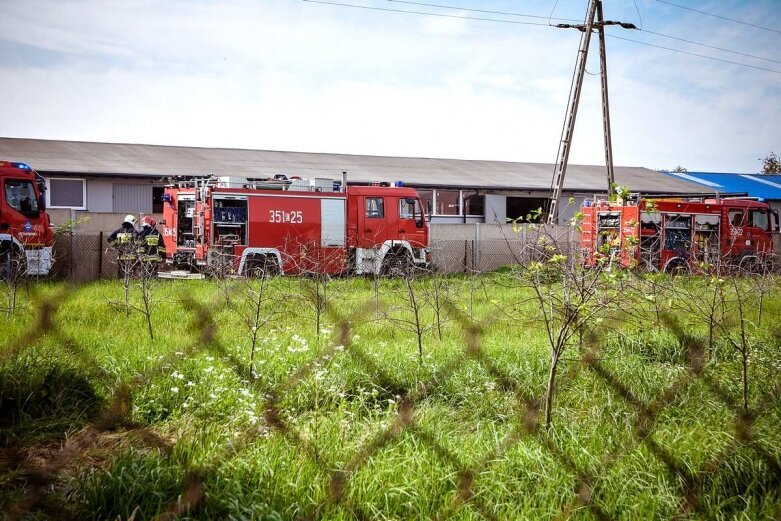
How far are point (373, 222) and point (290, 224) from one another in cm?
186

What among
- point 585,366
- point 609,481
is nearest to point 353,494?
point 609,481

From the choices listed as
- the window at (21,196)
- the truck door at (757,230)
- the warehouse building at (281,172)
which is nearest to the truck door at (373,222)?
the warehouse building at (281,172)

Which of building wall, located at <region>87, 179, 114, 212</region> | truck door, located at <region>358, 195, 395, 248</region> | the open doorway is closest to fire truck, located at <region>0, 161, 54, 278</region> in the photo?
truck door, located at <region>358, 195, 395, 248</region>

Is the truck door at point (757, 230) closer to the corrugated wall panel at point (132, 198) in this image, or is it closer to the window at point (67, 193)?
the corrugated wall panel at point (132, 198)

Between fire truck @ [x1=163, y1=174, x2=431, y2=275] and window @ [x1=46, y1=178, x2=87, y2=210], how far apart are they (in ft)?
20.5

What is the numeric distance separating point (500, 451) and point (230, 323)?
416 centimetres

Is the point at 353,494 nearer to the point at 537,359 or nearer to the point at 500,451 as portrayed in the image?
the point at 500,451

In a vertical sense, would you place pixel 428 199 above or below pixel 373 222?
above

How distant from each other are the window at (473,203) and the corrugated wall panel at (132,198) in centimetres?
1109

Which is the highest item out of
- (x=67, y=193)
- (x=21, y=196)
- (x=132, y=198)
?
(x=67, y=193)

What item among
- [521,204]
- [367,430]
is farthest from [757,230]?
[367,430]

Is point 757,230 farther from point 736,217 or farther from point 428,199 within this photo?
point 428,199

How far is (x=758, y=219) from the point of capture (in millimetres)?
19000

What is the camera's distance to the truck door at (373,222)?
1589cm
